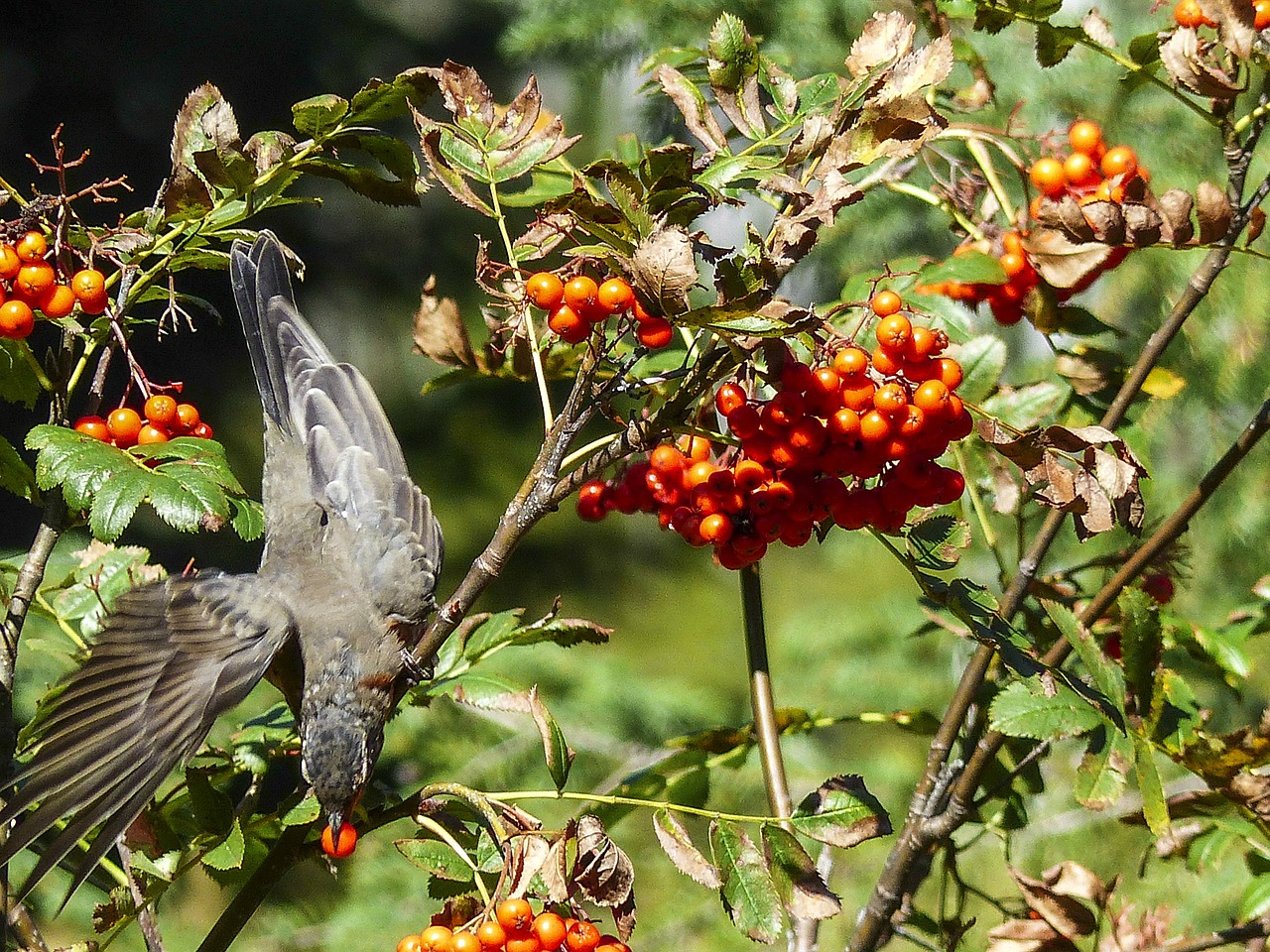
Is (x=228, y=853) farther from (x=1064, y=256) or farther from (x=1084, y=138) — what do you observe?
(x=1084, y=138)

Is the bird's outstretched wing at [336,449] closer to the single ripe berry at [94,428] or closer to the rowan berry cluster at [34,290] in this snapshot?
the single ripe berry at [94,428]

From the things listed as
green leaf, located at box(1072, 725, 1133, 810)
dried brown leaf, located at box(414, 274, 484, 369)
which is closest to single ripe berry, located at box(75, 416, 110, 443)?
dried brown leaf, located at box(414, 274, 484, 369)

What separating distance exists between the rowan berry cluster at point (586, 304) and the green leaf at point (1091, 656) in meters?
0.42

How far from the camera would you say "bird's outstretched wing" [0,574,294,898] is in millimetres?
1071

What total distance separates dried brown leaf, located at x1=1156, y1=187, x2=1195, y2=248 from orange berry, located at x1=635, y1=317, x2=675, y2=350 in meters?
0.48

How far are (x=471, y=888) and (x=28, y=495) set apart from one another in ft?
1.89

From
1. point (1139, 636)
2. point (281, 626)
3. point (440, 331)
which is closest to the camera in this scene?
point (1139, 636)

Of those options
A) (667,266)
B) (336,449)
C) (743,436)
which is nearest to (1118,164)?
(743,436)

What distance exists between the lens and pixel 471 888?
1.17 m

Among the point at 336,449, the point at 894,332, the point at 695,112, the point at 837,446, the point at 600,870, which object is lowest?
the point at 336,449

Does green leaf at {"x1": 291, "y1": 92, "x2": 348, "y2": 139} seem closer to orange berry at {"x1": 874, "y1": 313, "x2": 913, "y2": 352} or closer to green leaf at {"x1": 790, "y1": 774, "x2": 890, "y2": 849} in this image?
orange berry at {"x1": 874, "y1": 313, "x2": 913, "y2": 352}

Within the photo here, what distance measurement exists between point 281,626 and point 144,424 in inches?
15.6

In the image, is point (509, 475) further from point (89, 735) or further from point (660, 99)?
point (89, 735)

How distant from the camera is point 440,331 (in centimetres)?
134
